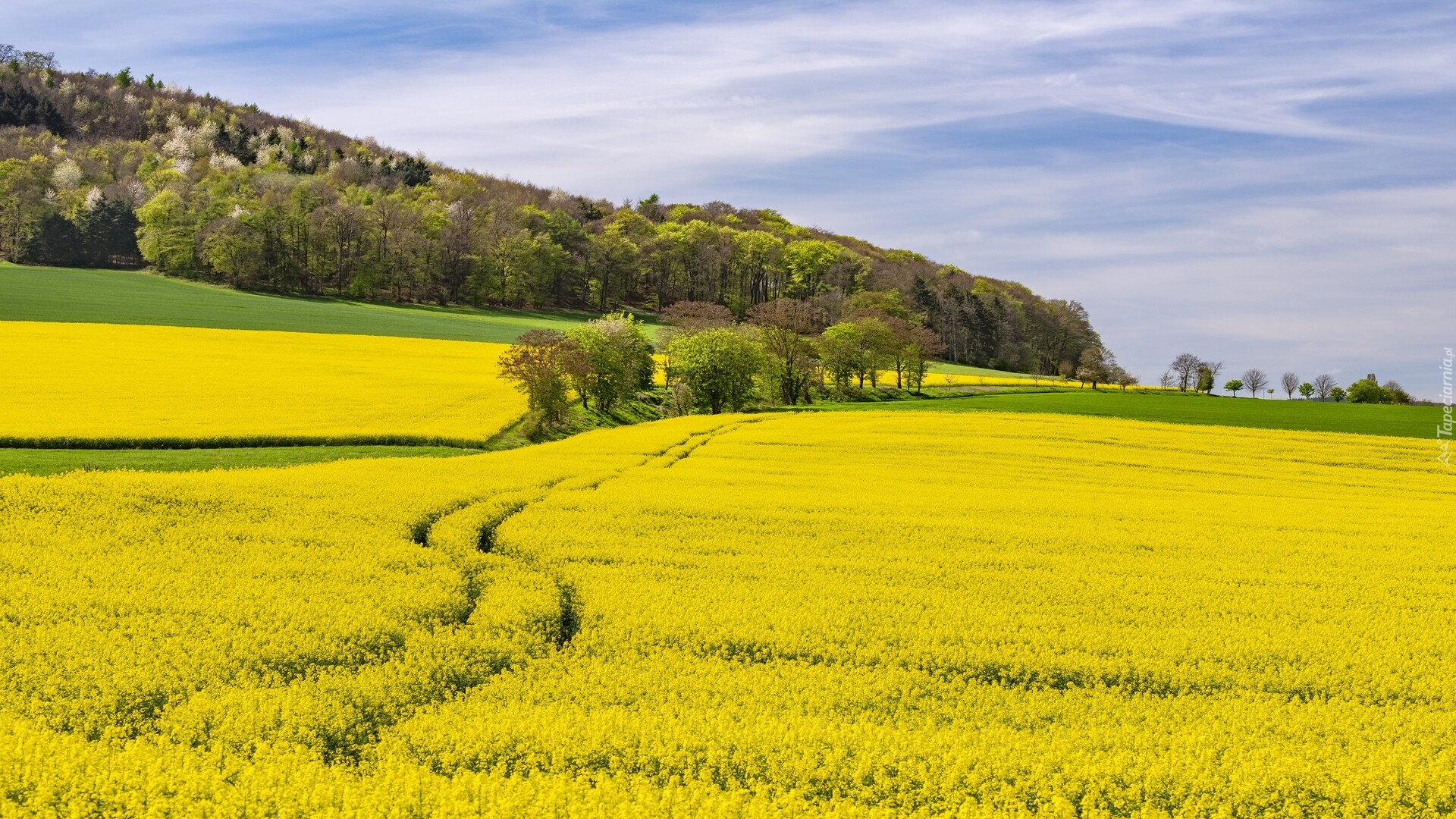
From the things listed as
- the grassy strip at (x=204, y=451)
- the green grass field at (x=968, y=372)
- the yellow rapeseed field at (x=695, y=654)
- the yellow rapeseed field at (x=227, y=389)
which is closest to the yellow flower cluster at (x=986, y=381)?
the green grass field at (x=968, y=372)

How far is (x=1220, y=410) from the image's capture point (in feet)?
191

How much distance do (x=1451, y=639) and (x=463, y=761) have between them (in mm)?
14368

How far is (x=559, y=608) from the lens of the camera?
1289cm

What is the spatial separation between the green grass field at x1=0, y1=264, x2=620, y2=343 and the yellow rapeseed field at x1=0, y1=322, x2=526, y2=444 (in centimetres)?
765

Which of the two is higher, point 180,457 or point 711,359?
point 711,359

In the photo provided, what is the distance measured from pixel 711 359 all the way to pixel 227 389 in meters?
27.2

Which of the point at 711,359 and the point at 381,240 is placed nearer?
the point at 711,359

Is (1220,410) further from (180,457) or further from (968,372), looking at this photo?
(180,457)

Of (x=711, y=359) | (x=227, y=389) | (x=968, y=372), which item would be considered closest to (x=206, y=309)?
(x=227, y=389)

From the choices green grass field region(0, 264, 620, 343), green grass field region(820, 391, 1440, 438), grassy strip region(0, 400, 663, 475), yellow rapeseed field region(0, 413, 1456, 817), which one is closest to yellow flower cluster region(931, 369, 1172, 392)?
green grass field region(820, 391, 1440, 438)

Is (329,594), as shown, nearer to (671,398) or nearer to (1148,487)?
(1148,487)

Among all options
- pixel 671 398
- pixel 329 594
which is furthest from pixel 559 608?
pixel 671 398

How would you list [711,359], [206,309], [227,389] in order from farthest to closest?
[206,309] → [711,359] → [227,389]

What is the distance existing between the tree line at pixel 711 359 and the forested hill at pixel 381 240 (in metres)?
34.7
